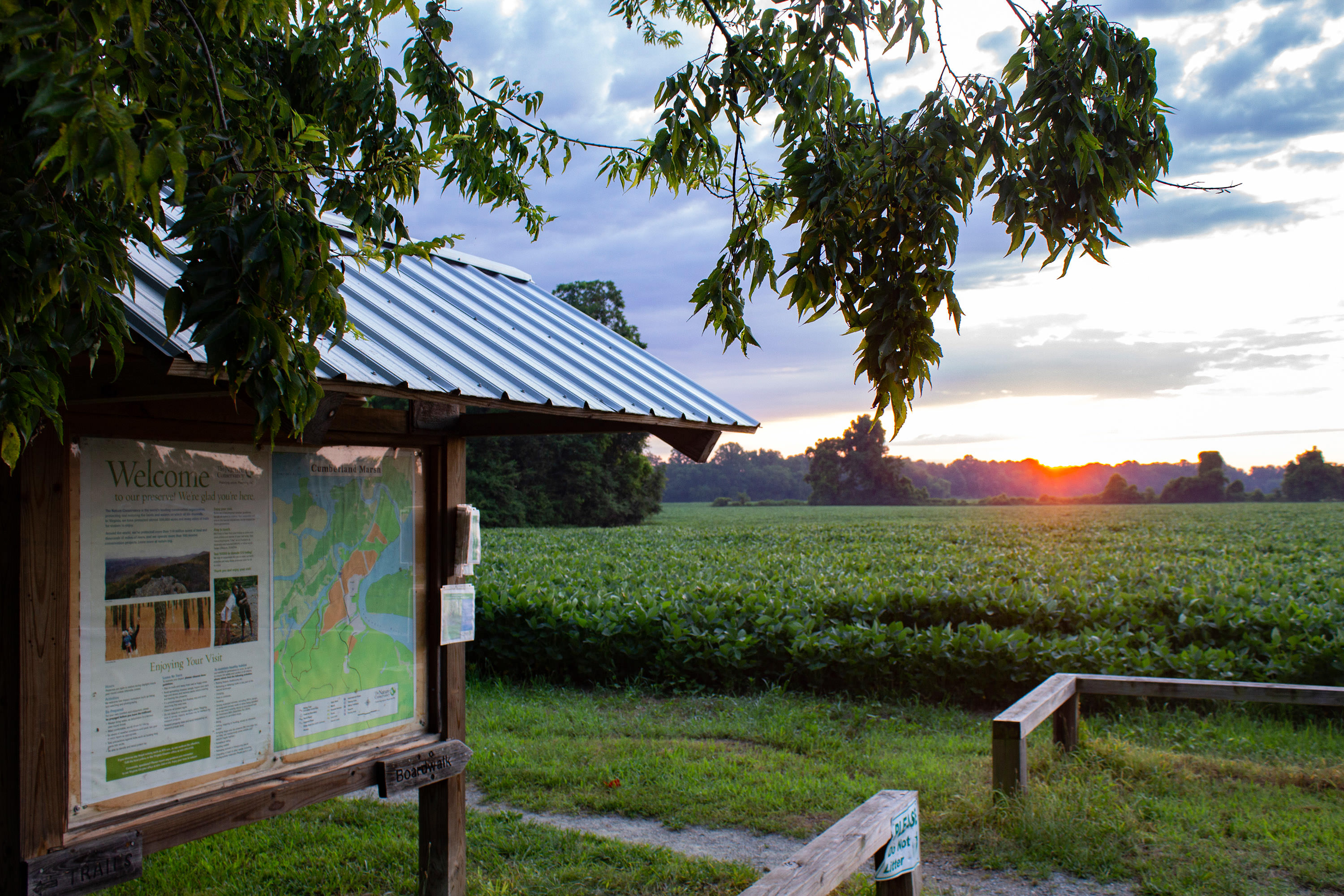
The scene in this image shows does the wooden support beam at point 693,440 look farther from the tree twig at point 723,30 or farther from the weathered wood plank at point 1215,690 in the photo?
the weathered wood plank at point 1215,690

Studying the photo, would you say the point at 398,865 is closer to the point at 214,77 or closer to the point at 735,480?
the point at 214,77

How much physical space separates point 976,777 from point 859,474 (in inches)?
3686

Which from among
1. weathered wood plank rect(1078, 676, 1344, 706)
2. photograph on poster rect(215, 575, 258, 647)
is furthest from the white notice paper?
weathered wood plank rect(1078, 676, 1344, 706)

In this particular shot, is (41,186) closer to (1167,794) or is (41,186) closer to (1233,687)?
(1167,794)

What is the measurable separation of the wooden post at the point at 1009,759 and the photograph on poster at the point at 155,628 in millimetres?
4593

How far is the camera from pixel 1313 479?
79.8 m

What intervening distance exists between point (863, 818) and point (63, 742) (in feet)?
9.54

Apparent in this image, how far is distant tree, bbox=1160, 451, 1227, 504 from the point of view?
266ft

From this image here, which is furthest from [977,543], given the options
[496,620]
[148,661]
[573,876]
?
[148,661]

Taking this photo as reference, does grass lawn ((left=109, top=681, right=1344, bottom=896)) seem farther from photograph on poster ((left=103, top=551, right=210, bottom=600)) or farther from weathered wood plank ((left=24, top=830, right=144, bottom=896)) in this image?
photograph on poster ((left=103, top=551, right=210, bottom=600))

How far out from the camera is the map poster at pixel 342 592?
3957 millimetres

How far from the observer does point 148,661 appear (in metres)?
3.40

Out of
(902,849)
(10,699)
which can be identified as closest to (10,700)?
(10,699)

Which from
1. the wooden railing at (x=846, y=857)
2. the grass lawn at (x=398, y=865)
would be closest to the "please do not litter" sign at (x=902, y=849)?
the wooden railing at (x=846, y=857)
